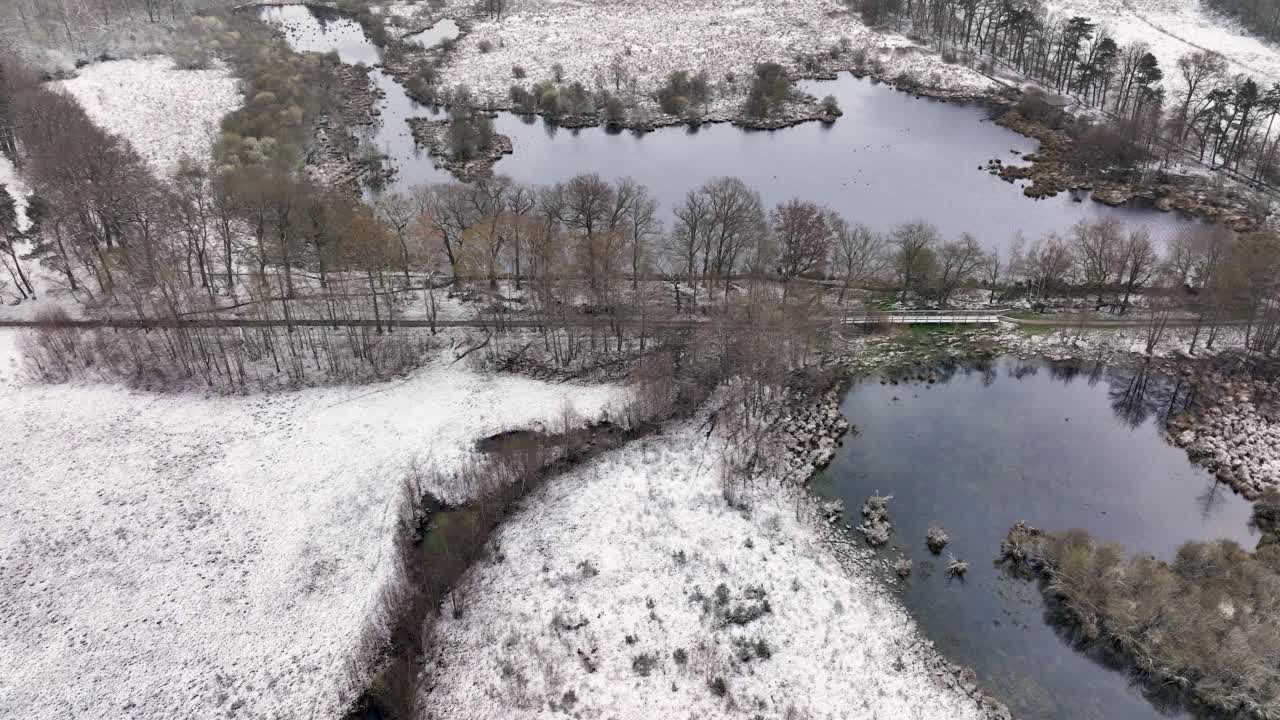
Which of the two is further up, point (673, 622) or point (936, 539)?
point (936, 539)

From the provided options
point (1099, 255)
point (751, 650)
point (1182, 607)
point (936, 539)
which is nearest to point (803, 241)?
point (1099, 255)

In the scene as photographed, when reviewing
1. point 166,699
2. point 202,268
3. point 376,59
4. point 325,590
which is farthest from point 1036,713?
point 376,59

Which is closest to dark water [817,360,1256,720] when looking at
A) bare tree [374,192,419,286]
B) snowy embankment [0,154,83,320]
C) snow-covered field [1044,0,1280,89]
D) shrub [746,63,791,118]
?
bare tree [374,192,419,286]

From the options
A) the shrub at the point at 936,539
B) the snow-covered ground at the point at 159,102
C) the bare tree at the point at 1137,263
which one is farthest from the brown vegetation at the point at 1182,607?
the snow-covered ground at the point at 159,102

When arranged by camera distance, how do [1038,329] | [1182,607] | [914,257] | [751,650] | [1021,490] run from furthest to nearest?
[914,257] < [1038,329] < [1021,490] < [1182,607] < [751,650]

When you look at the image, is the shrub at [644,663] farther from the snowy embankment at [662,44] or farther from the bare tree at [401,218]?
the snowy embankment at [662,44]

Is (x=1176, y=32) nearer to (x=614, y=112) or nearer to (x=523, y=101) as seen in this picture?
(x=614, y=112)
